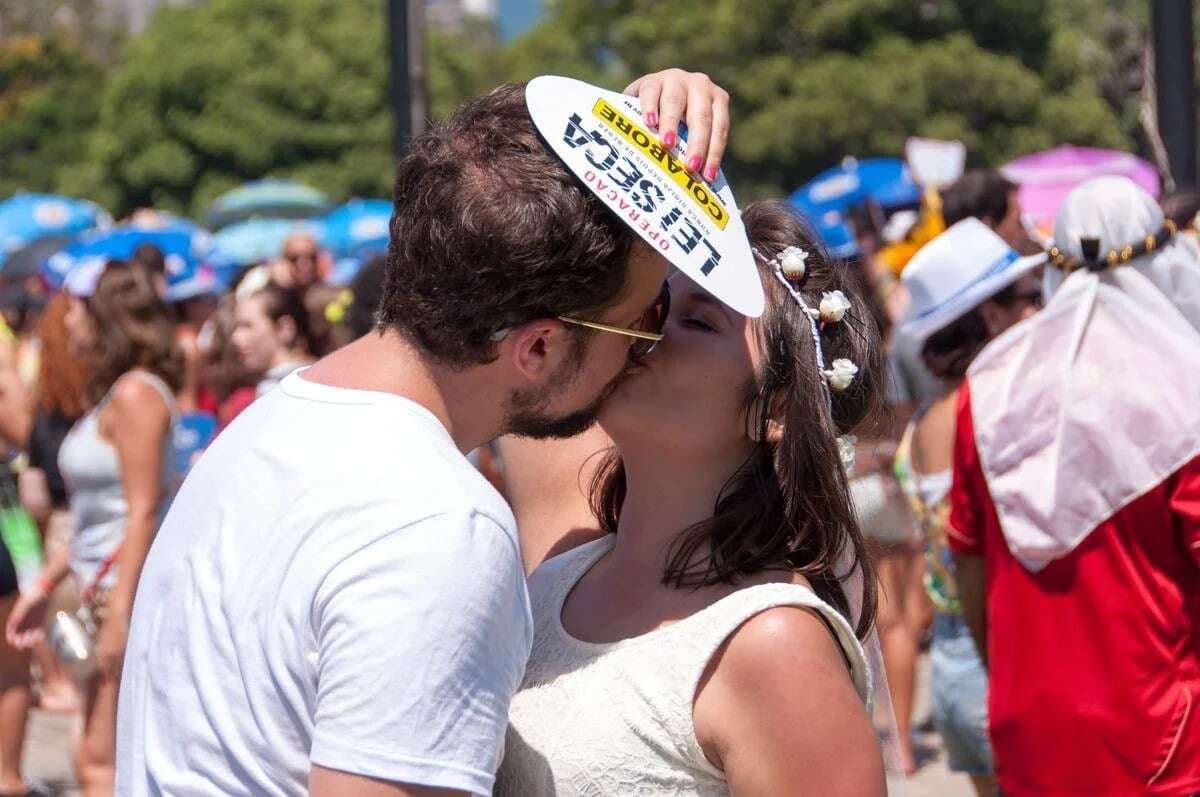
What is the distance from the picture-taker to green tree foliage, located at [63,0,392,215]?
36.3 metres

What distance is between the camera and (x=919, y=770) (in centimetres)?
634

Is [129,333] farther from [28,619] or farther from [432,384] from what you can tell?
[432,384]

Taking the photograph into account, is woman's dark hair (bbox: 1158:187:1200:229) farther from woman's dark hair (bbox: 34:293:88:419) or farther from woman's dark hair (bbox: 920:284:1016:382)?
woman's dark hair (bbox: 34:293:88:419)

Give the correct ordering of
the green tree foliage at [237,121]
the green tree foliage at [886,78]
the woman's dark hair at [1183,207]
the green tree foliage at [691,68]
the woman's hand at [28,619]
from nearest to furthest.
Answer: the woman's dark hair at [1183,207], the woman's hand at [28,619], the green tree foliage at [886,78], the green tree foliage at [691,68], the green tree foliage at [237,121]

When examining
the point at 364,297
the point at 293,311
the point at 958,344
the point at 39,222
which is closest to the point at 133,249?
the point at 293,311

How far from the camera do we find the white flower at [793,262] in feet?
7.07

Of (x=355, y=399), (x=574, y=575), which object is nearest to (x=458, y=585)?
(x=355, y=399)

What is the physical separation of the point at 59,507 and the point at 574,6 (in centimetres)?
3429

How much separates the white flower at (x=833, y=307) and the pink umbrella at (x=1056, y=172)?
915cm

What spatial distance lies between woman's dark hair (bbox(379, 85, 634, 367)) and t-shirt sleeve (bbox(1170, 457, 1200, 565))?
188cm

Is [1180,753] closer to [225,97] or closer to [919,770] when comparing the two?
[919,770]

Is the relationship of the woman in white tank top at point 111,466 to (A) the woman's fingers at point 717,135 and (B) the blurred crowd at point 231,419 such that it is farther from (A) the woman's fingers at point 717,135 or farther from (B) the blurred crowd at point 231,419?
(A) the woman's fingers at point 717,135

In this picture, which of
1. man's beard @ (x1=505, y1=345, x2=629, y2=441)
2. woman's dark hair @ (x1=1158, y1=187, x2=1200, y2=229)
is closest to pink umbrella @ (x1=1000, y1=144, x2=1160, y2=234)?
woman's dark hair @ (x1=1158, y1=187, x2=1200, y2=229)

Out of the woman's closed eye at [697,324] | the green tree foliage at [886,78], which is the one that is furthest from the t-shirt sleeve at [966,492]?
the green tree foliage at [886,78]
